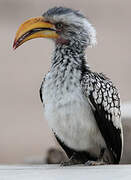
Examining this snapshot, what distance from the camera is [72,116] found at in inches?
152

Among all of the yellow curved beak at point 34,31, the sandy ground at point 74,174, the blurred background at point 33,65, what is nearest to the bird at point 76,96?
the yellow curved beak at point 34,31

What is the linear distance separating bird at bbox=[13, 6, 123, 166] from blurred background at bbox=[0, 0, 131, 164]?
5.94 meters

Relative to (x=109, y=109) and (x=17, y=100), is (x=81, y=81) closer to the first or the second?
(x=109, y=109)

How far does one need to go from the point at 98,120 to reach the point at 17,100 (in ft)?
23.6

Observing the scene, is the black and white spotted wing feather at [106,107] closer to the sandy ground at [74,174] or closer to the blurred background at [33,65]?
the sandy ground at [74,174]

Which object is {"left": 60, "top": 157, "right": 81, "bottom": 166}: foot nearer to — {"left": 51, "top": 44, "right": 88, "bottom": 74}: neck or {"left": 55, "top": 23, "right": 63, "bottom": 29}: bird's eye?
{"left": 51, "top": 44, "right": 88, "bottom": 74}: neck

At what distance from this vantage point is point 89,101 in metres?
3.89

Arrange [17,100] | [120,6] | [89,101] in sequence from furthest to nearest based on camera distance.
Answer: [120,6]
[17,100]
[89,101]

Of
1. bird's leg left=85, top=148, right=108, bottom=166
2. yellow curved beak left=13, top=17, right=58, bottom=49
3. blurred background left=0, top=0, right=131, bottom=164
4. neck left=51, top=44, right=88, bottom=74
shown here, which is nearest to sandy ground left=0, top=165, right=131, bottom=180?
bird's leg left=85, top=148, right=108, bottom=166

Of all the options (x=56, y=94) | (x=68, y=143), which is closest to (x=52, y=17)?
(x=56, y=94)

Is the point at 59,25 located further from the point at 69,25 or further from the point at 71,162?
the point at 71,162

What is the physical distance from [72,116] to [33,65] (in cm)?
728

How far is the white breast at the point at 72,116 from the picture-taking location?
3.86 meters

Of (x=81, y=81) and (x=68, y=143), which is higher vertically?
(x=81, y=81)
